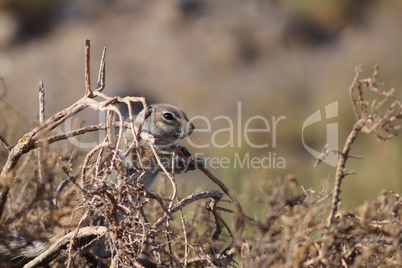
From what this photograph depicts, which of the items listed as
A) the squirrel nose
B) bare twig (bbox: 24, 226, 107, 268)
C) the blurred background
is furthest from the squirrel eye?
the blurred background

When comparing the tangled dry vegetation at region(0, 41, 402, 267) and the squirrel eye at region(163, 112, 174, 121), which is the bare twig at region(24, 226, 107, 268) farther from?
the squirrel eye at region(163, 112, 174, 121)

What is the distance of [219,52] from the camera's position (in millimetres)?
15305

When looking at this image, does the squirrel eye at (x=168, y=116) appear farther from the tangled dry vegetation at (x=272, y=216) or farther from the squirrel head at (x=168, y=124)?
the tangled dry vegetation at (x=272, y=216)

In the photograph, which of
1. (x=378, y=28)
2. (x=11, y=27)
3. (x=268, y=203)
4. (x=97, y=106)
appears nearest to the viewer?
(x=268, y=203)

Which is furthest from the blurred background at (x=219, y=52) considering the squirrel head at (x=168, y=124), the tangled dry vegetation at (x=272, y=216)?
the tangled dry vegetation at (x=272, y=216)

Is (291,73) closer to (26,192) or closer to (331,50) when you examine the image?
(331,50)

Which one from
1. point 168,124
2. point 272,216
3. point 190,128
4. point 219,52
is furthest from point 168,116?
point 219,52

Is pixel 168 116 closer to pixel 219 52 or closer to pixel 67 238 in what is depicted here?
pixel 67 238

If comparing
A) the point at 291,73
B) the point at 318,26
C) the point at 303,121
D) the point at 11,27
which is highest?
the point at 11,27

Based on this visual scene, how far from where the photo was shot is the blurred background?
1301 centimetres

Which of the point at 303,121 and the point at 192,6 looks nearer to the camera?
the point at 303,121

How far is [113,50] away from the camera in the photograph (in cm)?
1489

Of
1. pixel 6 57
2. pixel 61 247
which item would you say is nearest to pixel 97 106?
pixel 61 247

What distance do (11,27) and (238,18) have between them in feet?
16.4
